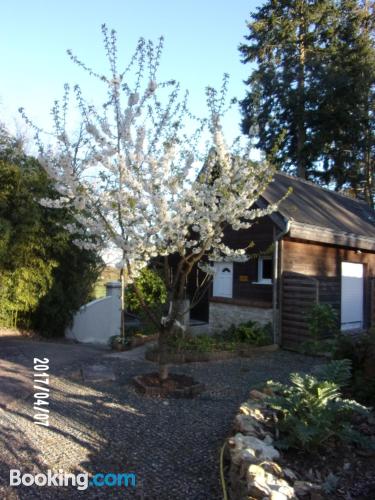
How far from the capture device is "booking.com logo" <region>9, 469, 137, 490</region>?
3291mm

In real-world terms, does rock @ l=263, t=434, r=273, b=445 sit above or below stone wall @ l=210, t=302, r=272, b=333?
below

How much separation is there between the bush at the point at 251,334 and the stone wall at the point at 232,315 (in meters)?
0.26

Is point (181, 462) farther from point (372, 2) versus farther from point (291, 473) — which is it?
point (372, 2)

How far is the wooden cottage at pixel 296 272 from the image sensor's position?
33.1 ft

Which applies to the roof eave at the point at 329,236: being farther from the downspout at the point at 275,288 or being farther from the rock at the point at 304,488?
the rock at the point at 304,488

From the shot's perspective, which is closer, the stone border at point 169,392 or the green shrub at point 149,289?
the stone border at point 169,392

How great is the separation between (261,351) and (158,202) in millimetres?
5362

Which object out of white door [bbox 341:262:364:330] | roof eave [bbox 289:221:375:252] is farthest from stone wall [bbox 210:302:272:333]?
white door [bbox 341:262:364:330]


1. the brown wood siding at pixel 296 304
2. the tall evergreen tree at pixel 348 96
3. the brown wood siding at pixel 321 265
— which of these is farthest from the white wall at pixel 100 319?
the tall evergreen tree at pixel 348 96

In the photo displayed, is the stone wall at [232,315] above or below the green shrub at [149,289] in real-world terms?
below

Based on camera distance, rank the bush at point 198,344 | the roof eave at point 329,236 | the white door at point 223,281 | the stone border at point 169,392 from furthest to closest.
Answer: the white door at point 223,281 < the roof eave at point 329,236 < the bush at point 198,344 < the stone border at point 169,392

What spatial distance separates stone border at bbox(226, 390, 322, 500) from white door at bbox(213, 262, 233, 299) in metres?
7.80

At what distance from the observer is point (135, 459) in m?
3.71

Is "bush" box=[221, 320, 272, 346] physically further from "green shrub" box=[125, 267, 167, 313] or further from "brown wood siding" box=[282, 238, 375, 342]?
"green shrub" box=[125, 267, 167, 313]
